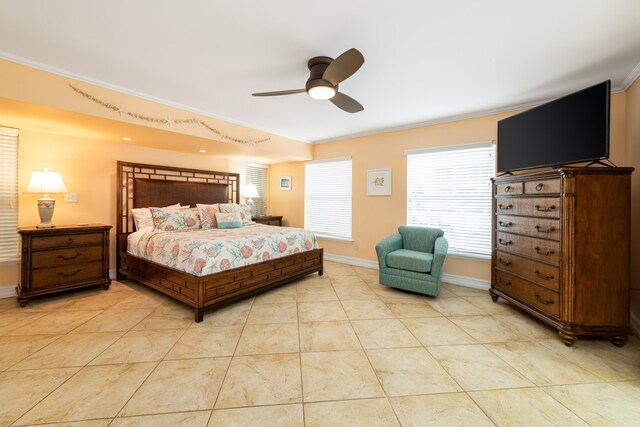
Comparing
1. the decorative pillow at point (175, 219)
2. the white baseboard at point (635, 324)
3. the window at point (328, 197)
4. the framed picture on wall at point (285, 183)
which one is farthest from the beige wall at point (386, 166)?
the decorative pillow at point (175, 219)

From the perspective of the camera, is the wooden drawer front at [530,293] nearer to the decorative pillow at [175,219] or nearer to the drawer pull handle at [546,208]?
the drawer pull handle at [546,208]

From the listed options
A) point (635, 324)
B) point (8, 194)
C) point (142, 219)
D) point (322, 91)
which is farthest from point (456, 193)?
point (8, 194)

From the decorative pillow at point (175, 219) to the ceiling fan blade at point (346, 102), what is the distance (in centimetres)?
302

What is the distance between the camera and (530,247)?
2725mm

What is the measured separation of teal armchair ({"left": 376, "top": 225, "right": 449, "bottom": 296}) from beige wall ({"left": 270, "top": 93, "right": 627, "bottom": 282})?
1.71 ft

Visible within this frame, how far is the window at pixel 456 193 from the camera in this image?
3785mm

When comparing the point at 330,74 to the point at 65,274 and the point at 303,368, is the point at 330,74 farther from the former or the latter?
the point at 65,274

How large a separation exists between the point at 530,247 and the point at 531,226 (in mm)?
226

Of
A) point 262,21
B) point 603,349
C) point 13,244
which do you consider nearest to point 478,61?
point 262,21

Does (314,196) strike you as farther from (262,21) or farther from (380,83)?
(262,21)

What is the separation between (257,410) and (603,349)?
2999 mm

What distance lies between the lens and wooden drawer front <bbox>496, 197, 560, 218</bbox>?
2461mm

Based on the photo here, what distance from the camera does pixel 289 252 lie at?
12.8ft

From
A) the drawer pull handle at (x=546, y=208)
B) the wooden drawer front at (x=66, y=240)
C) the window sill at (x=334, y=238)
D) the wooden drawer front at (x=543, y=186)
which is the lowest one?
the window sill at (x=334, y=238)
